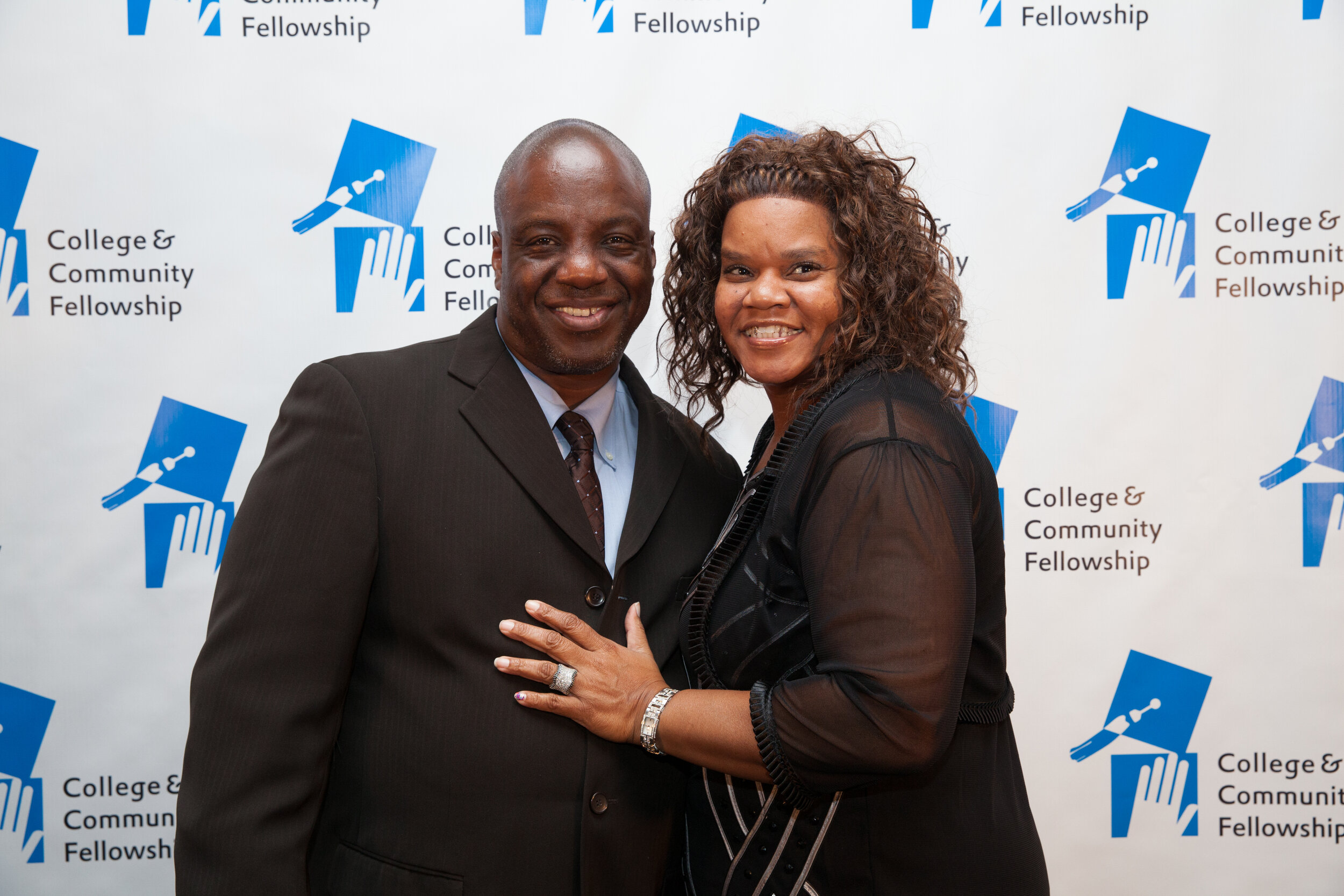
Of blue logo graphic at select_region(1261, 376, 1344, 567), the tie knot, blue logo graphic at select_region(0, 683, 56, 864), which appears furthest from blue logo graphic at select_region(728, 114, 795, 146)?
blue logo graphic at select_region(0, 683, 56, 864)

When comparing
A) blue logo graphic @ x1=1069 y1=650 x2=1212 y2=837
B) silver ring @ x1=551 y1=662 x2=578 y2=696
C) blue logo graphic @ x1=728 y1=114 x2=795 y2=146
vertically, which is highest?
blue logo graphic @ x1=728 y1=114 x2=795 y2=146

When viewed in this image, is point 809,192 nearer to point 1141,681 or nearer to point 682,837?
point 682,837

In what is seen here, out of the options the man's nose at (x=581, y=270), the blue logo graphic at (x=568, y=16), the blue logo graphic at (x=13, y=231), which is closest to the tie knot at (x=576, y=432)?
the man's nose at (x=581, y=270)

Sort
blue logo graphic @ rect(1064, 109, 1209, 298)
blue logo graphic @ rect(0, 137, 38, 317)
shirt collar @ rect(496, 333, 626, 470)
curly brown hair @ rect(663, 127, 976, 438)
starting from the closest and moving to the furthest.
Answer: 1. curly brown hair @ rect(663, 127, 976, 438)
2. shirt collar @ rect(496, 333, 626, 470)
3. blue logo graphic @ rect(0, 137, 38, 317)
4. blue logo graphic @ rect(1064, 109, 1209, 298)

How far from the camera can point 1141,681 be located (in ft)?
8.45

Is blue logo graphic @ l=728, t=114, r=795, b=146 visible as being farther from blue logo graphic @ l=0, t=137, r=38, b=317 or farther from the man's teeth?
blue logo graphic @ l=0, t=137, r=38, b=317

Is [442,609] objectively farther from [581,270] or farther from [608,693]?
[581,270]

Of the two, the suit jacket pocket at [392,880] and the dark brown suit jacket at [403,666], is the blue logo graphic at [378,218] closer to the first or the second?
the dark brown suit jacket at [403,666]

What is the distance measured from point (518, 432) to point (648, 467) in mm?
282

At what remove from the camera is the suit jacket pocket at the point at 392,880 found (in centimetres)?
150

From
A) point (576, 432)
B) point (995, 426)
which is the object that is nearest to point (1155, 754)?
point (995, 426)

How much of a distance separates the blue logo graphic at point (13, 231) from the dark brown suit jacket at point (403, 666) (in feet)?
4.82

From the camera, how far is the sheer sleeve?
Answer: 1.26 metres

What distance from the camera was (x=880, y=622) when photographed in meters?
1.27
